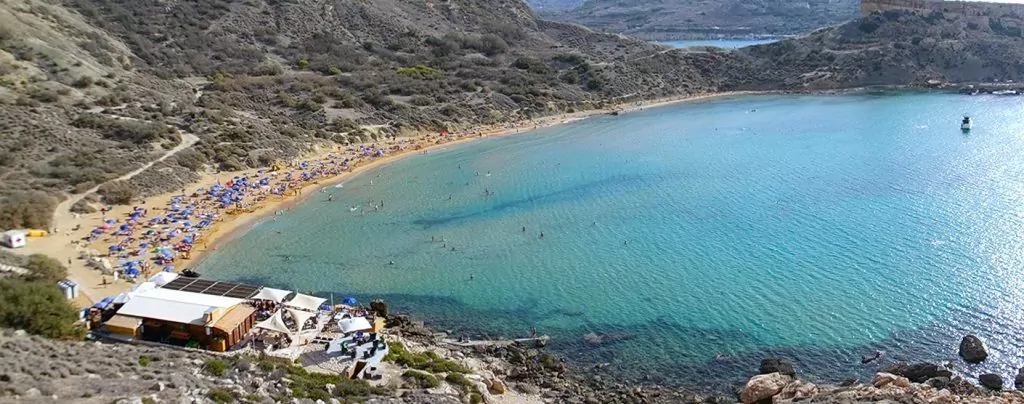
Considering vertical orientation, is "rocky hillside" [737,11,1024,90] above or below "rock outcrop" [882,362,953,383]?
above

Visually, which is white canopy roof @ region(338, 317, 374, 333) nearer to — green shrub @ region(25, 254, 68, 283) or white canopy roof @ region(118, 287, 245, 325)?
white canopy roof @ region(118, 287, 245, 325)

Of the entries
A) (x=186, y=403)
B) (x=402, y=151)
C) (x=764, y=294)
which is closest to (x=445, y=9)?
(x=402, y=151)

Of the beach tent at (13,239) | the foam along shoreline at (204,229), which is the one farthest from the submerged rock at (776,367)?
the beach tent at (13,239)

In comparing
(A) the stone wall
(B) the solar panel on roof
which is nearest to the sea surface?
(B) the solar panel on roof

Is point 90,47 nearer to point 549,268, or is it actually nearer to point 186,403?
point 549,268

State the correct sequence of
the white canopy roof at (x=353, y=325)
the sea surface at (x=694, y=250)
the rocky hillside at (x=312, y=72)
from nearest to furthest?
the white canopy roof at (x=353, y=325), the sea surface at (x=694, y=250), the rocky hillside at (x=312, y=72)

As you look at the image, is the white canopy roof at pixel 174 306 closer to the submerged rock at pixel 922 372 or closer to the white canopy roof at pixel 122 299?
the white canopy roof at pixel 122 299

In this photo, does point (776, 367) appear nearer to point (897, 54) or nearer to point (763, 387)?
point (763, 387)
